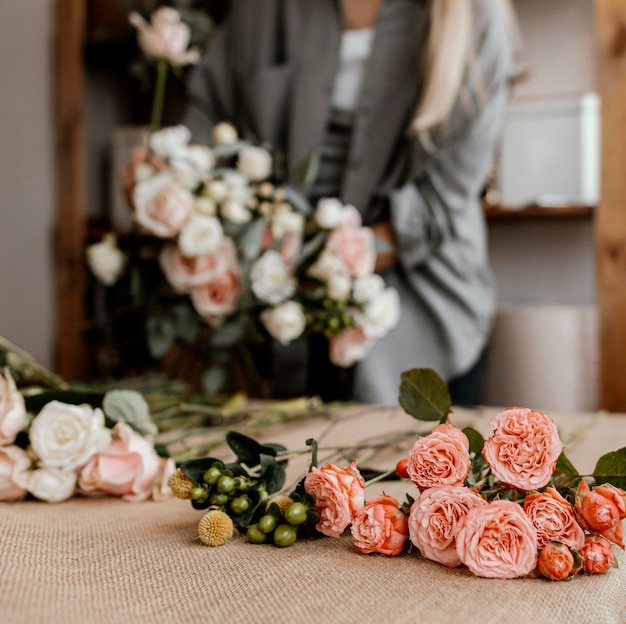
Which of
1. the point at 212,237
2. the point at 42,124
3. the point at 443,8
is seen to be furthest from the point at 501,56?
the point at 42,124

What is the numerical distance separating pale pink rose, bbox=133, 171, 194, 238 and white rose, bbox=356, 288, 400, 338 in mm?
320

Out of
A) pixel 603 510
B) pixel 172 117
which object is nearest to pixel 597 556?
pixel 603 510

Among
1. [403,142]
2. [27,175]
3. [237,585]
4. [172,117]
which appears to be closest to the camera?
[237,585]

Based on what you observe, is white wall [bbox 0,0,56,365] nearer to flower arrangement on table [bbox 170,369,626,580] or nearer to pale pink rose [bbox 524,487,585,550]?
flower arrangement on table [bbox 170,369,626,580]

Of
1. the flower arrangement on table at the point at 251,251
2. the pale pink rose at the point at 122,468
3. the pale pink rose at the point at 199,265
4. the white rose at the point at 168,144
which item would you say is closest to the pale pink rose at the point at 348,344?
the flower arrangement on table at the point at 251,251

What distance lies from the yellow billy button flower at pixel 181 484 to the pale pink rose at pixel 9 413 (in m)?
0.16

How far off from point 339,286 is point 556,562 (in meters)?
0.85

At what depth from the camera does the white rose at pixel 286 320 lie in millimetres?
1244

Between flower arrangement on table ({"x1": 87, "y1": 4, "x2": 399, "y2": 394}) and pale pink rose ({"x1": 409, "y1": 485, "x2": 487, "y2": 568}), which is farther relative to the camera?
flower arrangement on table ({"x1": 87, "y1": 4, "x2": 399, "y2": 394})

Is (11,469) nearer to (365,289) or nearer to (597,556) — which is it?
(597,556)

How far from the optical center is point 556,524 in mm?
432

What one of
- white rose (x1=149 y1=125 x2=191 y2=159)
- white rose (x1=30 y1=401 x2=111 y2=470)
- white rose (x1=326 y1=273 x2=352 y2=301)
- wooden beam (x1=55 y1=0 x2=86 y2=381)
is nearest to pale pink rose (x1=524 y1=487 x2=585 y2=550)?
white rose (x1=30 y1=401 x2=111 y2=470)

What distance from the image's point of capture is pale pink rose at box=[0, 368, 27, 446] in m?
0.60

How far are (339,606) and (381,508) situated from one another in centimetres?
9
